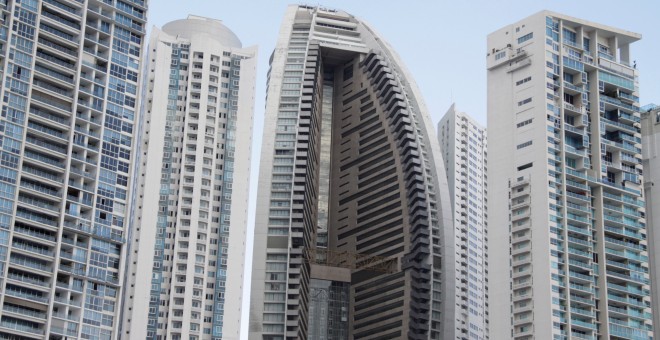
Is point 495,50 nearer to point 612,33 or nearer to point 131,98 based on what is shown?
point 612,33

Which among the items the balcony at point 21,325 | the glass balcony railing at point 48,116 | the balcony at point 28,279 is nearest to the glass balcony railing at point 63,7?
the glass balcony railing at point 48,116

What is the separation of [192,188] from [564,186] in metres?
60.5

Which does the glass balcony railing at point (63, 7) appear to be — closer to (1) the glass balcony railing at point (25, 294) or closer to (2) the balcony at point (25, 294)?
(2) the balcony at point (25, 294)

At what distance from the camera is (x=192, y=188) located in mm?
185250

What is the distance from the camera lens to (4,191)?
118 meters

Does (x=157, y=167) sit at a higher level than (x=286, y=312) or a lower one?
higher

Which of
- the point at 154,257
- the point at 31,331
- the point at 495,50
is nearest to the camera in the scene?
the point at 31,331

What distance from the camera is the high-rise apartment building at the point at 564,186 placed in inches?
5674

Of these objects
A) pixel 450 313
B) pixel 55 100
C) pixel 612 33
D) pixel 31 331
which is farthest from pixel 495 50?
pixel 31 331

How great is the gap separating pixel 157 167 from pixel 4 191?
6743 centimetres

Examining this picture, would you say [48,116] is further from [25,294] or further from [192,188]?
[192,188]

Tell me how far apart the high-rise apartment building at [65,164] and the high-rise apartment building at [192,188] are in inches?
2063

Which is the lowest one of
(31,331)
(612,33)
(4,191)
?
(31,331)

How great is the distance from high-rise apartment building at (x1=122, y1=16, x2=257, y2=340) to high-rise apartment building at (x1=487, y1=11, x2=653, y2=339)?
46407 mm
